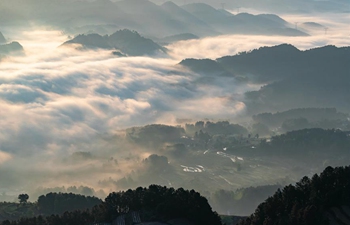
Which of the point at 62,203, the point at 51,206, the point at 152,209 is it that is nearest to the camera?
the point at 152,209

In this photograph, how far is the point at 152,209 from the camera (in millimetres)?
129250

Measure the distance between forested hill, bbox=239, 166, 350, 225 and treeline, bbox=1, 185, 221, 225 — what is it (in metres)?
12.7

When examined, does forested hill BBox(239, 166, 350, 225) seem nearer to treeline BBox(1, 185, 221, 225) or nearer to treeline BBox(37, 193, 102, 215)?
treeline BBox(1, 185, 221, 225)

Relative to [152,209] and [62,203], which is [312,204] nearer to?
[152,209]

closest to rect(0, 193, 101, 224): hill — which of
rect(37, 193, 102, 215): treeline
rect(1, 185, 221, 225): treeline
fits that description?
rect(37, 193, 102, 215): treeline

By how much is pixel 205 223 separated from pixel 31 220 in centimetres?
3646

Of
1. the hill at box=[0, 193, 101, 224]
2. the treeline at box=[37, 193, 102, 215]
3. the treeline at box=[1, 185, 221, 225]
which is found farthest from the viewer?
the treeline at box=[37, 193, 102, 215]

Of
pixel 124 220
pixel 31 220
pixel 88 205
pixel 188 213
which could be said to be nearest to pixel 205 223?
pixel 188 213

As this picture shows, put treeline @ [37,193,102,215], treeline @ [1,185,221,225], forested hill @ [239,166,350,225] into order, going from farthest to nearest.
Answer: treeline @ [37,193,102,215], treeline @ [1,185,221,225], forested hill @ [239,166,350,225]

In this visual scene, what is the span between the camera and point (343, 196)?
11288 cm

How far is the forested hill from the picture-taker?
4102 inches

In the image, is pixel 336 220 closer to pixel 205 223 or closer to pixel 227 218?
pixel 205 223

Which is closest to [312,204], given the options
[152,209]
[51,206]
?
[152,209]

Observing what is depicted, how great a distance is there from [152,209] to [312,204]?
33130 mm
